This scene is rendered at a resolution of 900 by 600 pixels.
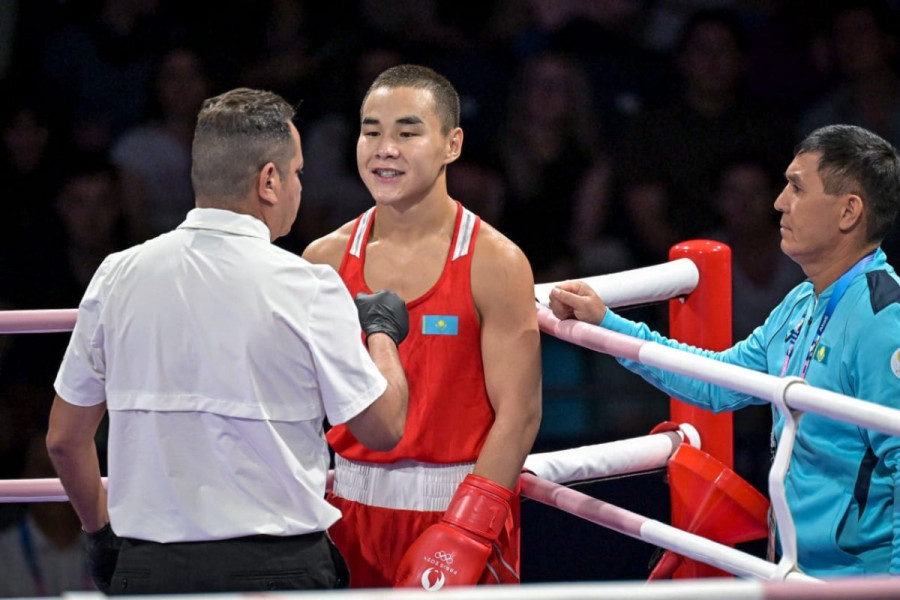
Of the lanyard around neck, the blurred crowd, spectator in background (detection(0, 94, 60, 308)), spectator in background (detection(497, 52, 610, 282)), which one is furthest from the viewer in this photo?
spectator in background (detection(497, 52, 610, 282))

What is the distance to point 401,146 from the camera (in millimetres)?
2193

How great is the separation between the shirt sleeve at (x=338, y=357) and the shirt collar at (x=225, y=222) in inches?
5.0

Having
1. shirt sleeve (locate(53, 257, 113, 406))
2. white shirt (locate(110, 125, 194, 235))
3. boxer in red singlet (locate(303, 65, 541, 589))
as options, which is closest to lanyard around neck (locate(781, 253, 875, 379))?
boxer in red singlet (locate(303, 65, 541, 589))

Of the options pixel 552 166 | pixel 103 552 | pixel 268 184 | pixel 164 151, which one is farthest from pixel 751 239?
pixel 103 552

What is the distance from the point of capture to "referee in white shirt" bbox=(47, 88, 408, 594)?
66.8 inches

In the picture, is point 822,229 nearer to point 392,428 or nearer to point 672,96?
point 392,428

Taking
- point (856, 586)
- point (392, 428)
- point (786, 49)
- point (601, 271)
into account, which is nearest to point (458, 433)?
point (392, 428)

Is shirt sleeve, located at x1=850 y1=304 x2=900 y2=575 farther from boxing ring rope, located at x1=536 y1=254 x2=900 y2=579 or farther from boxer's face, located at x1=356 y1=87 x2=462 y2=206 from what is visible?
boxer's face, located at x1=356 y1=87 x2=462 y2=206

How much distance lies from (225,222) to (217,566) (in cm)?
51

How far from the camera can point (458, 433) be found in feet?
7.06

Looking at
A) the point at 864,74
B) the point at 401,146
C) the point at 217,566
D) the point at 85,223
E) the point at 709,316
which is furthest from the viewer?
the point at 864,74

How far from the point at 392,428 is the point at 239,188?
438 mm

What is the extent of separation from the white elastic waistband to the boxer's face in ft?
1.65

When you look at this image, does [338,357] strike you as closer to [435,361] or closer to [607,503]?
[435,361]
